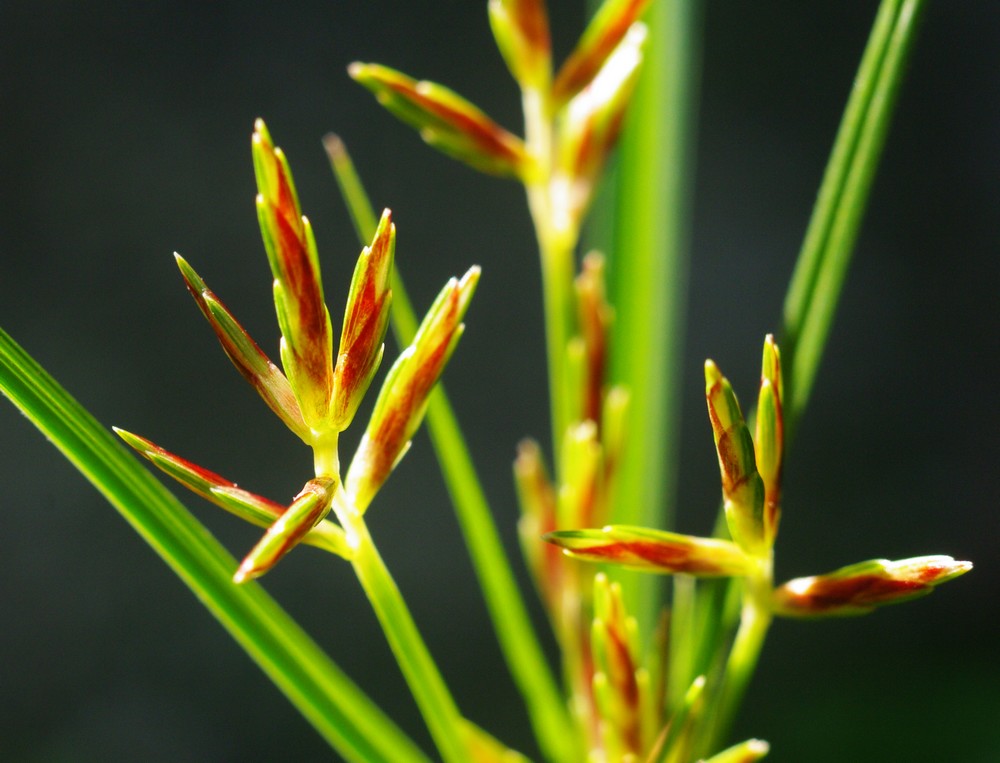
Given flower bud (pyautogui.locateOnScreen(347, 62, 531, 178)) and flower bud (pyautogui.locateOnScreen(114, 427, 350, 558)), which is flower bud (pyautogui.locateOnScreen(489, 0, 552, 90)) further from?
flower bud (pyautogui.locateOnScreen(114, 427, 350, 558))

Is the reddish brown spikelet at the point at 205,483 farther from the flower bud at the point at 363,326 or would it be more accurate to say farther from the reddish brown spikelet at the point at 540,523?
the reddish brown spikelet at the point at 540,523

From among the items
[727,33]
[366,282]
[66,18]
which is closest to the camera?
[366,282]

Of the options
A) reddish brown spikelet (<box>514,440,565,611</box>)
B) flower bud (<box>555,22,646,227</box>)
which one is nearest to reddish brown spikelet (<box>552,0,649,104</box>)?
flower bud (<box>555,22,646,227</box>)

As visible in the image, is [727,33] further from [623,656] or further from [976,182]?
[623,656]

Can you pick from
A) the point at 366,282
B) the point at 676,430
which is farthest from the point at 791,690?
the point at 366,282

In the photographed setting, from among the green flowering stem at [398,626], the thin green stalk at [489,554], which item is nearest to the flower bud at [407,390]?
the green flowering stem at [398,626]

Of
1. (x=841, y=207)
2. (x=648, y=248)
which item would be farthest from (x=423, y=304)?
(x=841, y=207)
